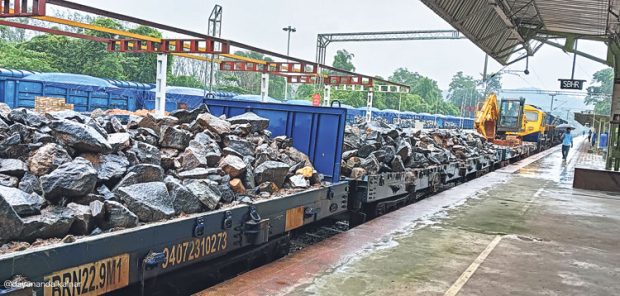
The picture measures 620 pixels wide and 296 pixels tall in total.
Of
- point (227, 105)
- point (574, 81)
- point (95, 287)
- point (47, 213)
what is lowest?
point (95, 287)

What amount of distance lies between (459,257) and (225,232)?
107 inches

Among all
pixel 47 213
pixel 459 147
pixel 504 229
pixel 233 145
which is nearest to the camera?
pixel 47 213

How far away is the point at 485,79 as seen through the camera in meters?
27.8

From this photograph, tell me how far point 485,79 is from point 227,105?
934 inches

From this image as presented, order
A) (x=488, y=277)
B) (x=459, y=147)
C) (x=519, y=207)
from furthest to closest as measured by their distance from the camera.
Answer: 1. (x=459, y=147)
2. (x=519, y=207)
3. (x=488, y=277)

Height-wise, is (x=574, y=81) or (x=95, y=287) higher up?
(x=574, y=81)

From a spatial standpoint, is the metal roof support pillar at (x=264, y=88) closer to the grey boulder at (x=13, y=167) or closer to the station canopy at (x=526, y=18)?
the station canopy at (x=526, y=18)

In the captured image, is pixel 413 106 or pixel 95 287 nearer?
pixel 95 287

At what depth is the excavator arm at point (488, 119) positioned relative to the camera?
2072cm

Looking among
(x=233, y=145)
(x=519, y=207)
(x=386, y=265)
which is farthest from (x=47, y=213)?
(x=519, y=207)

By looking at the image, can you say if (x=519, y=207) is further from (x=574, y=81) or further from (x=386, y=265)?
(x=574, y=81)

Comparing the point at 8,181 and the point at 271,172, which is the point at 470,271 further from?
the point at 8,181

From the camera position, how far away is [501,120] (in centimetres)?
2402

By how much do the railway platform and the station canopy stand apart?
5.07m
